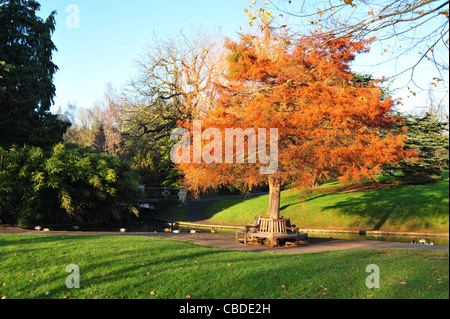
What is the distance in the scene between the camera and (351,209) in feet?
75.6

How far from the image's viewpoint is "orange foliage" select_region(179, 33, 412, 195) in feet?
45.1

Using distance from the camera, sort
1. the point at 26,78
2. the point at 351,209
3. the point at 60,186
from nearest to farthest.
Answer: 1. the point at 60,186
2. the point at 26,78
3. the point at 351,209

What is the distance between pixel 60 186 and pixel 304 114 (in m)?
13.5

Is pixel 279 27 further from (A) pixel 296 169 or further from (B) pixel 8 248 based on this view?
(B) pixel 8 248

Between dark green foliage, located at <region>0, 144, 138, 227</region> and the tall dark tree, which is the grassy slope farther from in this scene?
the tall dark tree

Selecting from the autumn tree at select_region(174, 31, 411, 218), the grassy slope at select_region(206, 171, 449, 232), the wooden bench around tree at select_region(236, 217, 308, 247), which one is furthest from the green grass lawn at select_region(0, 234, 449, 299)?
the grassy slope at select_region(206, 171, 449, 232)

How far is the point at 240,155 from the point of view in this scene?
13984 millimetres

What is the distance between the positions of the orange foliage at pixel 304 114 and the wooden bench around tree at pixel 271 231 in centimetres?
162

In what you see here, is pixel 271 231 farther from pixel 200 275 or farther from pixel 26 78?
pixel 26 78

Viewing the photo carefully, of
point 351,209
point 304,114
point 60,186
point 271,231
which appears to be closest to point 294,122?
point 304,114

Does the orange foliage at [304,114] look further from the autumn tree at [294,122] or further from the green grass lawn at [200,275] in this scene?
the green grass lawn at [200,275]

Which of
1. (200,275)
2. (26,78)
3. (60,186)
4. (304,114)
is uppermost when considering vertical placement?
(26,78)

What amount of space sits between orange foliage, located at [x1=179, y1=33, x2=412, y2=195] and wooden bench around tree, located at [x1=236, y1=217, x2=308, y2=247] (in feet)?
5.32

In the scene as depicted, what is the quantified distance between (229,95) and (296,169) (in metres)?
4.20
